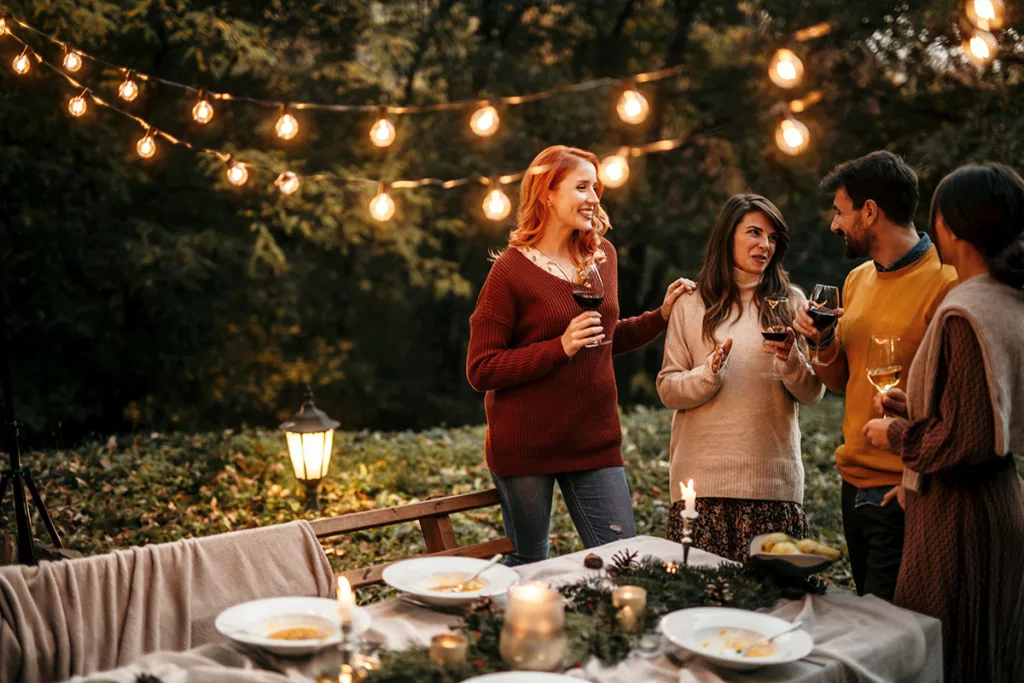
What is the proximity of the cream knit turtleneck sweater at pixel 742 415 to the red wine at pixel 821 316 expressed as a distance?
320 mm

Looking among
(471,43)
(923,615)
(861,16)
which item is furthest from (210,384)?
(923,615)

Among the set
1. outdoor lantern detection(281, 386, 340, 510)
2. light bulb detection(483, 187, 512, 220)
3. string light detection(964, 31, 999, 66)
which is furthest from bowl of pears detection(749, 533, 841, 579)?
outdoor lantern detection(281, 386, 340, 510)

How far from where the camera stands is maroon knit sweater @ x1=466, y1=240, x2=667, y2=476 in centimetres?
280

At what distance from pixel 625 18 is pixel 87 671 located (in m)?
10.8

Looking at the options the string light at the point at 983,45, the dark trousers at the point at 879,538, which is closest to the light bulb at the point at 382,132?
the string light at the point at 983,45

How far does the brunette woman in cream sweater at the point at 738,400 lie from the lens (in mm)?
2729

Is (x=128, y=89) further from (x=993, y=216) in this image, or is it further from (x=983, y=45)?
(x=993, y=216)

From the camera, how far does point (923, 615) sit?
2.04 metres

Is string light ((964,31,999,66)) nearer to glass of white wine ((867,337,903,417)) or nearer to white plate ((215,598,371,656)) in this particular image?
glass of white wine ((867,337,903,417))

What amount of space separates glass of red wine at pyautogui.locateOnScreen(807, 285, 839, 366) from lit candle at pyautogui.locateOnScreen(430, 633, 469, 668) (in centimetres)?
126

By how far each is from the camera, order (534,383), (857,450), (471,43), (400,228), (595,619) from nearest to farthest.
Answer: (595,619) < (857,450) < (534,383) < (400,228) < (471,43)

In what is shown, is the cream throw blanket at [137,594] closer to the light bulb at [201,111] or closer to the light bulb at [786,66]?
the light bulb at [786,66]

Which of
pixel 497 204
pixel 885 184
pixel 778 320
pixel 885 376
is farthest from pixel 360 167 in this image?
pixel 885 376

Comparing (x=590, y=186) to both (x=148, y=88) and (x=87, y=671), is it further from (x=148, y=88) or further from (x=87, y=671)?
(x=148, y=88)
